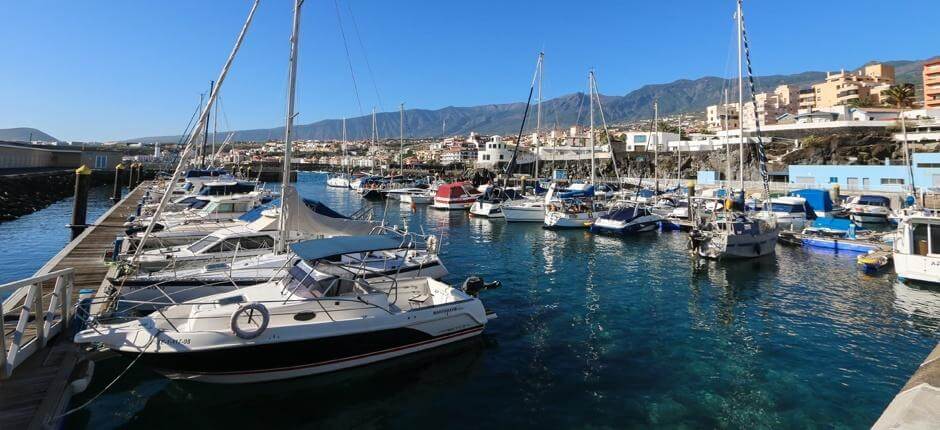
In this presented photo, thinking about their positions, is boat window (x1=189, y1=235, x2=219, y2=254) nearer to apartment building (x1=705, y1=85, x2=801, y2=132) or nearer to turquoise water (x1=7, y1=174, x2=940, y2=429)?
turquoise water (x1=7, y1=174, x2=940, y2=429)

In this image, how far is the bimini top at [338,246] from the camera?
10995 mm

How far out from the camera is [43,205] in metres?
40.8

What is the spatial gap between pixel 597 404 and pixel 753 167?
254 feet

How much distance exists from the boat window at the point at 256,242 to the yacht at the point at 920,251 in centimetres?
2528

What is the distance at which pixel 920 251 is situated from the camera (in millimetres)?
18672

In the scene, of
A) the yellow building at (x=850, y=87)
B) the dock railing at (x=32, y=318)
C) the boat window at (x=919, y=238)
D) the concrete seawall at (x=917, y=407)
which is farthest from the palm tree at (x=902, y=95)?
the dock railing at (x=32, y=318)

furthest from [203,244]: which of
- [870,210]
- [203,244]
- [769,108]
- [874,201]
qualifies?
[769,108]

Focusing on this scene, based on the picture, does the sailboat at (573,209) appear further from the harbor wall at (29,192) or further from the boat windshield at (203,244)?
the harbor wall at (29,192)

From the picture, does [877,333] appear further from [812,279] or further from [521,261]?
[521,261]

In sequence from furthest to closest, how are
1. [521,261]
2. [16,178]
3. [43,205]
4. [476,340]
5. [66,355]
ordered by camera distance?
1. [16,178]
2. [43,205]
3. [521,261]
4. [476,340]
5. [66,355]

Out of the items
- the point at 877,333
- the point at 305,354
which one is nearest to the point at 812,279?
the point at 877,333

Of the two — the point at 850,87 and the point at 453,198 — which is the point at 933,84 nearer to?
the point at 850,87

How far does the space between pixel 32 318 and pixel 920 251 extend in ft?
97.9

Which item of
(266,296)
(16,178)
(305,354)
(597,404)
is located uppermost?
(16,178)
